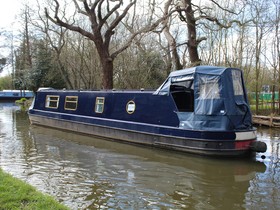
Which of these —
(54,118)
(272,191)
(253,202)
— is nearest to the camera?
(253,202)

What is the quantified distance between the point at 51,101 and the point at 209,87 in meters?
8.99

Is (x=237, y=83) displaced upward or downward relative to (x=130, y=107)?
upward

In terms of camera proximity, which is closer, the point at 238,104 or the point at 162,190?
the point at 162,190

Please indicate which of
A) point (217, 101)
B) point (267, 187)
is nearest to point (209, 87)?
point (217, 101)

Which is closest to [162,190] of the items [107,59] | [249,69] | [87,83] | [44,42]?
[107,59]

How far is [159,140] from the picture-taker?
9.72m

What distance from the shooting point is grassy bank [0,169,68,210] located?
4.17 metres

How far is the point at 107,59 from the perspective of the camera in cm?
Answer: 1638

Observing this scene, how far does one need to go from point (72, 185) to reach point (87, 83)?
64.0 ft

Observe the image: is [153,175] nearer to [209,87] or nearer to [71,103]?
[209,87]

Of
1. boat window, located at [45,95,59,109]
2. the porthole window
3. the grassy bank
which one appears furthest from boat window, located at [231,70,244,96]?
boat window, located at [45,95,59,109]

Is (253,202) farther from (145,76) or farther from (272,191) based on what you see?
(145,76)

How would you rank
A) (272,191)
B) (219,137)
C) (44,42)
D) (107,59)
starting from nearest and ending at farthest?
(272,191)
(219,137)
(107,59)
(44,42)

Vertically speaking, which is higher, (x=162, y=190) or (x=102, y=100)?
(x=102, y=100)
